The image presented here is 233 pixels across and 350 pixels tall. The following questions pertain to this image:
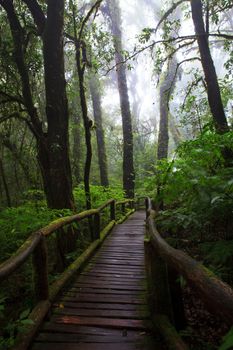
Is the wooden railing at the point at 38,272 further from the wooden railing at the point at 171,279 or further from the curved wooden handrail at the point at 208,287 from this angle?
the curved wooden handrail at the point at 208,287

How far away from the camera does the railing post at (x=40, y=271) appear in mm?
4172

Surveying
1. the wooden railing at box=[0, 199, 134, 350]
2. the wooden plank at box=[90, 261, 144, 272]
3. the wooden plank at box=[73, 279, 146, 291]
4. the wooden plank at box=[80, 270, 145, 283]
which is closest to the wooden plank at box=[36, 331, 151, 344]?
the wooden railing at box=[0, 199, 134, 350]

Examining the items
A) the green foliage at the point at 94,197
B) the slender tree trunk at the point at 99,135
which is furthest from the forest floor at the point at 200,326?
the slender tree trunk at the point at 99,135

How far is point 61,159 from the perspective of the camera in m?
7.96

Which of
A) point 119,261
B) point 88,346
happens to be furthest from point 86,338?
point 119,261

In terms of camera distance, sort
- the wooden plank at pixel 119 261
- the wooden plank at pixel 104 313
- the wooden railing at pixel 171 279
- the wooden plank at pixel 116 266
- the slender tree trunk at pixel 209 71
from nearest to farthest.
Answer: the wooden railing at pixel 171 279 < the wooden plank at pixel 104 313 < the wooden plank at pixel 116 266 < the wooden plank at pixel 119 261 < the slender tree trunk at pixel 209 71

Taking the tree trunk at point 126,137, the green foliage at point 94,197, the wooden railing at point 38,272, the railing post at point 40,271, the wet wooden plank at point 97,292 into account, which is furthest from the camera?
the tree trunk at point 126,137

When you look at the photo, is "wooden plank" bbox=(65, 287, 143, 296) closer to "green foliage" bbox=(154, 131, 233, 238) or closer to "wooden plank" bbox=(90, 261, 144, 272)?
"green foliage" bbox=(154, 131, 233, 238)

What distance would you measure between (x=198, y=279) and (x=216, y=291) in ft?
1.00

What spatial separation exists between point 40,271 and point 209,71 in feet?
26.1

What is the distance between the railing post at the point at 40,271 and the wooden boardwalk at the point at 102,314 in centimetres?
30

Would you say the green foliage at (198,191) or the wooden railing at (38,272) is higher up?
the green foliage at (198,191)

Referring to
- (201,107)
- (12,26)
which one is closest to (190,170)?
(12,26)

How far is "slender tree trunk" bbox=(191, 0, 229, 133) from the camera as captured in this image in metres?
9.69
